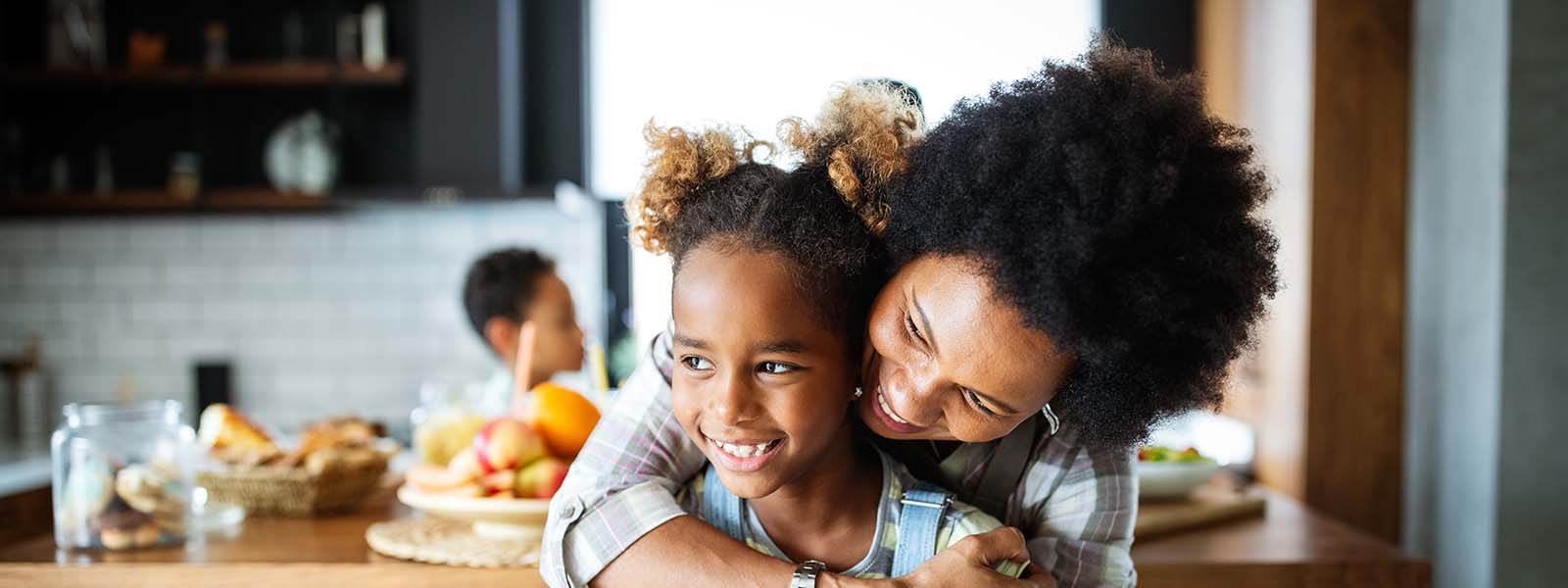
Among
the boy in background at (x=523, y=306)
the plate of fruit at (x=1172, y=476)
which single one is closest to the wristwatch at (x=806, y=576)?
the plate of fruit at (x=1172, y=476)

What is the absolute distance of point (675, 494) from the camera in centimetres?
118

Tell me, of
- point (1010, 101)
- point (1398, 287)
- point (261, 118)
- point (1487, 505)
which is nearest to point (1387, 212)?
point (1398, 287)

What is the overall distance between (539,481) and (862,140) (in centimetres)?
63

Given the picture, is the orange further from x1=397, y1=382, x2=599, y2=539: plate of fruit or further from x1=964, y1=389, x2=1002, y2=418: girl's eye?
x1=964, y1=389, x2=1002, y2=418: girl's eye

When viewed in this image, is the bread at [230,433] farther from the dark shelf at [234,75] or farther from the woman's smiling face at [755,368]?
the dark shelf at [234,75]

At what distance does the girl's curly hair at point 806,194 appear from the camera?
102 centimetres

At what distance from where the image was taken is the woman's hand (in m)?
0.98

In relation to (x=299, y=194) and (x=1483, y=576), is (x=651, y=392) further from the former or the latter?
(x=299, y=194)

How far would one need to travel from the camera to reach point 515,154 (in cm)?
354

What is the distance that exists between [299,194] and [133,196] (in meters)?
0.53

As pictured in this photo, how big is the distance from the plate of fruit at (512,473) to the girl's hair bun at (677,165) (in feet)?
1.29

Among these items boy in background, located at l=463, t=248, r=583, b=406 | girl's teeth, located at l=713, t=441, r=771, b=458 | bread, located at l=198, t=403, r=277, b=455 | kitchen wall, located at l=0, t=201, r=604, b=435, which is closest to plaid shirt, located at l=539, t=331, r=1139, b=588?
girl's teeth, located at l=713, t=441, r=771, b=458

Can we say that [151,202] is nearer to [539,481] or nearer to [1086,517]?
[539,481]

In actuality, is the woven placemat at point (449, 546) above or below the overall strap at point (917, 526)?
below
